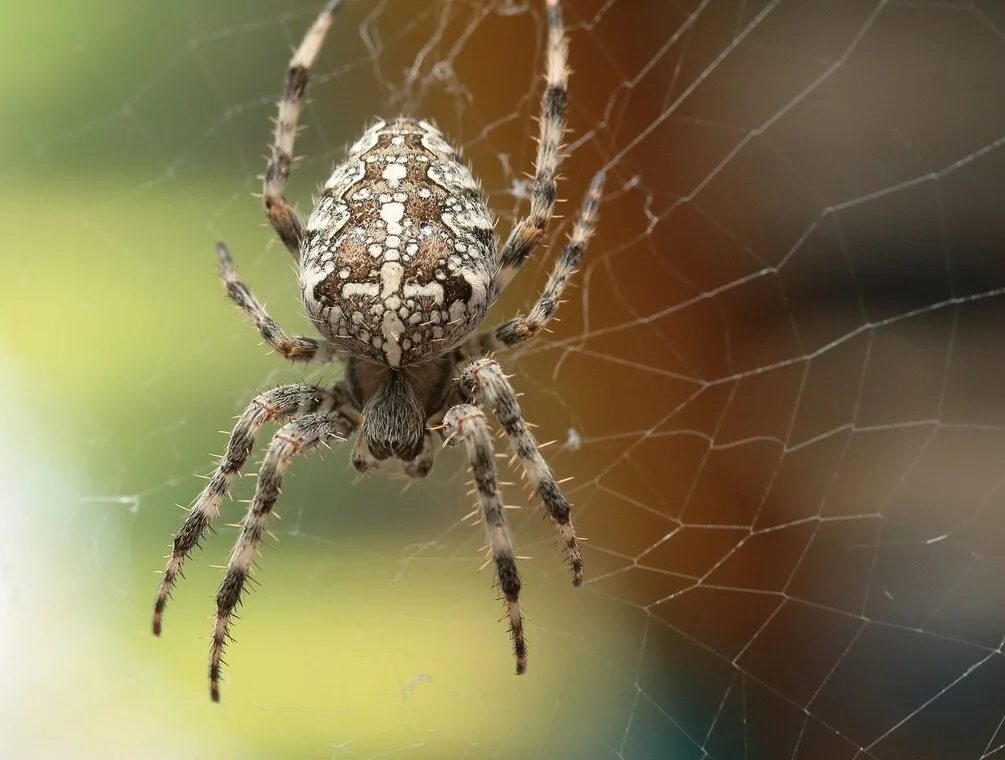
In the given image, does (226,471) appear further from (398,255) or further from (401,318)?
(398,255)

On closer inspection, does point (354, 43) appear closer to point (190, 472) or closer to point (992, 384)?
point (190, 472)

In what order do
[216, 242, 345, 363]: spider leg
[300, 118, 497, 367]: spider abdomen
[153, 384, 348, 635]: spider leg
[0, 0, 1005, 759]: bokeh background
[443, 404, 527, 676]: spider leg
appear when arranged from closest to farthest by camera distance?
[443, 404, 527, 676]: spider leg, [300, 118, 497, 367]: spider abdomen, [153, 384, 348, 635]: spider leg, [216, 242, 345, 363]: spider leg, [0, 0, 1005, 759]: bokeh background

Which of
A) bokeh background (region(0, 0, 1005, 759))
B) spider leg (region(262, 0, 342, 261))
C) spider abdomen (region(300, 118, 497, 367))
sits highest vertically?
spider leg (region(262, 0, 342, 261))

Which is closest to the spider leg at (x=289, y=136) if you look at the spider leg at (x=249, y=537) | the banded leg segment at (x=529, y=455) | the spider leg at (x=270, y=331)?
the spider leg at (x=270, y=331)

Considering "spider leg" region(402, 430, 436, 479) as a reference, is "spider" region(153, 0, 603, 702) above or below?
above

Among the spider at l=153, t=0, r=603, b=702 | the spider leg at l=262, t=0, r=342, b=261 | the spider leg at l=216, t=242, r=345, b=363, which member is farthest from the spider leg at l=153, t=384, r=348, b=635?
the spider leg at l=262, t=0, r=342, b=261

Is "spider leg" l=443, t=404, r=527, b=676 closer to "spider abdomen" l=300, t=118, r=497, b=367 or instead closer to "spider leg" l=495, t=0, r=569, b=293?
"spider abdomen" l=300, t=118, r=497, b=367
